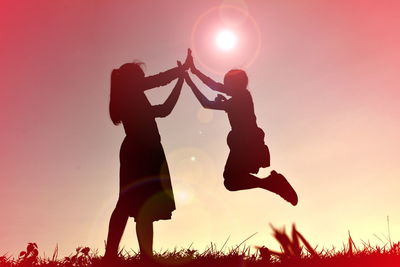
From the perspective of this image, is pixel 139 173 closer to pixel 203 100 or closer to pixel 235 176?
pixel 235 176

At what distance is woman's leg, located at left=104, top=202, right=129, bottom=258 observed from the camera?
762 centimetres

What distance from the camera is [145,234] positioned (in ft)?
25.4

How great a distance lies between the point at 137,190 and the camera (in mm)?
7758

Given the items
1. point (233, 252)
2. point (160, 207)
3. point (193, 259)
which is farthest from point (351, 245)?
point (160, 207)

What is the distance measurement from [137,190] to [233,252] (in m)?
1.70

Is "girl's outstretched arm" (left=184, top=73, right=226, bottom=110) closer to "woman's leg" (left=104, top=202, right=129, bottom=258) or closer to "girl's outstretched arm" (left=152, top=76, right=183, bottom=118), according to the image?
"girl's outstretched arm" (left=152, top=76, right=183, bottom=118)

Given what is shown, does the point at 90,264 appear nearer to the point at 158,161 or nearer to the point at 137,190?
the point at 137,190

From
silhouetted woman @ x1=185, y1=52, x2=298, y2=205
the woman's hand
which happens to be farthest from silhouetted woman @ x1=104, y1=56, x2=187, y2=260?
the woman's hand

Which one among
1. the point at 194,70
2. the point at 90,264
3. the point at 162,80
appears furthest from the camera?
the point at 194,70

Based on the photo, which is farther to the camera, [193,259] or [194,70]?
[194,70]

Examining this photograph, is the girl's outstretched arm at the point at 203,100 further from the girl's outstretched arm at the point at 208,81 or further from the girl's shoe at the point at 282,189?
the girl's shoe at the point at 282,189

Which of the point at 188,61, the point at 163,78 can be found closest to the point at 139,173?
the point at 163,78

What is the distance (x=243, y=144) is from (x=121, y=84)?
2325 mm

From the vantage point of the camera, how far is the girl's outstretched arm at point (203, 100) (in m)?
9.14
